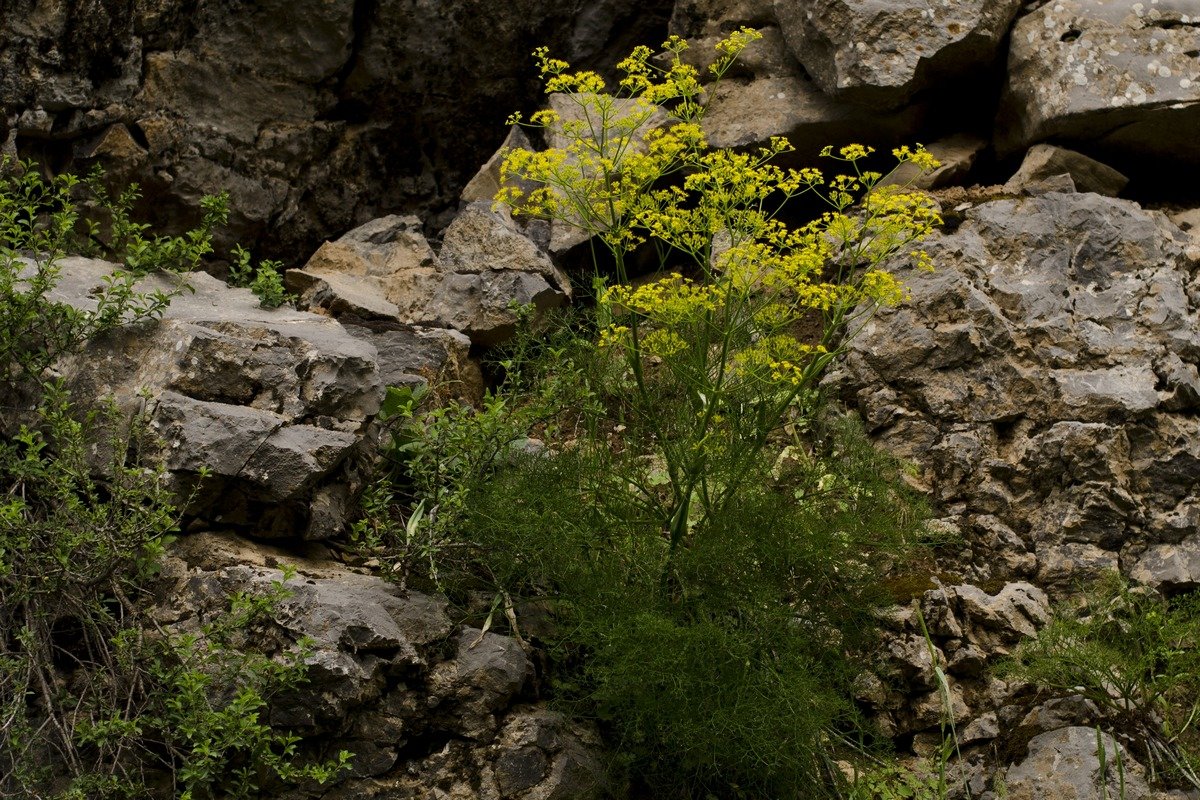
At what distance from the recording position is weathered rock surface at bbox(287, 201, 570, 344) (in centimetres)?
632

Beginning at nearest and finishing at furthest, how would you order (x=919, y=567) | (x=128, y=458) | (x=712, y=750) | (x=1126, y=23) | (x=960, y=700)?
(x=712, y=750) < (x=128, y=458) < (x=960, y=700) < (x=919, y=567) < (x=1126, y=23)

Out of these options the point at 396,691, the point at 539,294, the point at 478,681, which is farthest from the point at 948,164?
the point at 396,691

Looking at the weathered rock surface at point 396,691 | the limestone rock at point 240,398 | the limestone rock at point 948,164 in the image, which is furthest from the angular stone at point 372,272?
the limestone rock at point 948,164

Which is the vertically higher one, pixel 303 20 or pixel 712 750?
pixel 303 20

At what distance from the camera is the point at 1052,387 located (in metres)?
5.81

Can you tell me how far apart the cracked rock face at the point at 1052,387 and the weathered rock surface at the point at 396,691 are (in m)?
2.15

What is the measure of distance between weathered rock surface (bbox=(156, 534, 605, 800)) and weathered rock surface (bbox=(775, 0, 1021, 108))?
372 centimetres

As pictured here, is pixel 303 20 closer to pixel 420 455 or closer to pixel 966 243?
pixel 420 455

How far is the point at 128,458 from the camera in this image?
4.69 metres

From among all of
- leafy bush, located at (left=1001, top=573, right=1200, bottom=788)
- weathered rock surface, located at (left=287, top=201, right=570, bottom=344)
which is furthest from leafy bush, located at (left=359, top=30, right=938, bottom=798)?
weathered rock surface, located at (left=287, top=201, right=570, bottom=344)

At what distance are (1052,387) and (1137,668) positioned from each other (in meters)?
1.54

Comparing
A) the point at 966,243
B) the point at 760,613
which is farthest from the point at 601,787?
the point at 966,243

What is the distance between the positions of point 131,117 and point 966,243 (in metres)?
4.42

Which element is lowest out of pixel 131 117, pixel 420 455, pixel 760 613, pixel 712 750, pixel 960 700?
pixel 960 700
